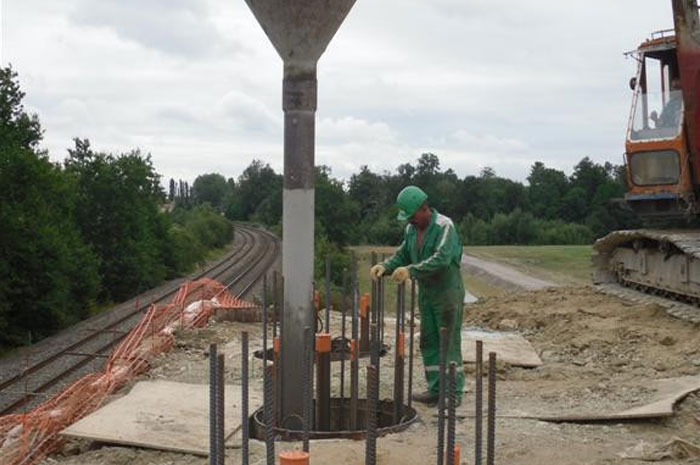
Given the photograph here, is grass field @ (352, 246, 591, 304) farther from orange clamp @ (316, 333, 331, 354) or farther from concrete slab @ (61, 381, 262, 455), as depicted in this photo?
orange clamp @ (316, 333, 331, 354)

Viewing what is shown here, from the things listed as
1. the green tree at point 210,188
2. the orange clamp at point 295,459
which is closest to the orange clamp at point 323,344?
the orange clamp at point 295,459

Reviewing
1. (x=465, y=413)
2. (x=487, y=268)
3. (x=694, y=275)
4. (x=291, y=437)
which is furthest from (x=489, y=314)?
(x=487, y=268)

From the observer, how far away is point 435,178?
10162cm

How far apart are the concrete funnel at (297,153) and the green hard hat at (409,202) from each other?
88cm

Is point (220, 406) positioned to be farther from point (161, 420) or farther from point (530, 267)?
point (530, 267)

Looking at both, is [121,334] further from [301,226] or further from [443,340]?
[443,340]

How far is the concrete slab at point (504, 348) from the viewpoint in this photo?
414 inches

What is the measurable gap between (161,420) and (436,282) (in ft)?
8.54

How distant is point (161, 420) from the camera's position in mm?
7746

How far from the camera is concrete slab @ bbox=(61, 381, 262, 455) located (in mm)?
7141

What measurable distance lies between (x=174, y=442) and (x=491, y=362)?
8.76ft

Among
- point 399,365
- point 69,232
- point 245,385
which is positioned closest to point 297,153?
point 399,365

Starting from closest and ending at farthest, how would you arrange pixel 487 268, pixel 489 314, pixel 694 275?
pixel 694 275
pixel 489 314
pixel 487 268

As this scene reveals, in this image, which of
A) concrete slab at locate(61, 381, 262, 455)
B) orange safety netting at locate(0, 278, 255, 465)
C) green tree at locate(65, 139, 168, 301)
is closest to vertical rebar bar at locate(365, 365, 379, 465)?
concrete slab at locate(61, 381, 262, 455)
